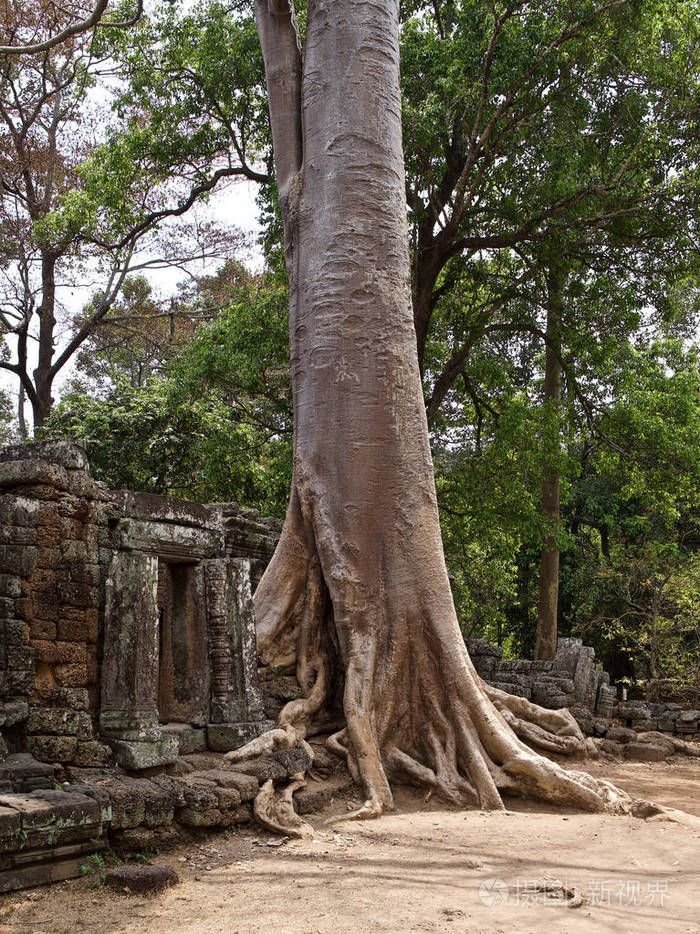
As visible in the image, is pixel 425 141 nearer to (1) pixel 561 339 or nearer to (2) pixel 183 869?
(1) pixel 561 339

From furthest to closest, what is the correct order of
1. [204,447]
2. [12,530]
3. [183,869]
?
[204,447] → [12,530] → [183,869]

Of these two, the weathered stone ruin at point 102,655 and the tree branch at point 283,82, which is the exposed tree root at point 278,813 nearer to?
the weathered stone ruin at point 102,655

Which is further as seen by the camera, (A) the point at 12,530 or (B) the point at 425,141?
(B) the point at 425,141

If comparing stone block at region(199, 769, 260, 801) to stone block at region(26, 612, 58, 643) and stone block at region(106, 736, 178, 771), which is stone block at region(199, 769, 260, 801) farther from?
stone block at region(26, 612, 58, 643)

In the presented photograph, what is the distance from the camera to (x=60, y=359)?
14.4m

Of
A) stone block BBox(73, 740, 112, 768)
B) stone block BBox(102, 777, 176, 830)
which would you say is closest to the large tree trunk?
stone block BBox(102, 777, 176, 830)

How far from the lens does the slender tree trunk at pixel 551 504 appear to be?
33.6ft

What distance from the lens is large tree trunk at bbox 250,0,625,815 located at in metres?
5.16

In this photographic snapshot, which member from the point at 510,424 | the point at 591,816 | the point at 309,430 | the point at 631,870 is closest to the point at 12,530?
the point at 309,430

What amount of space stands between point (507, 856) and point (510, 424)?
6.56m

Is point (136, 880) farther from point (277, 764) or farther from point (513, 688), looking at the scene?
point (513, 688)

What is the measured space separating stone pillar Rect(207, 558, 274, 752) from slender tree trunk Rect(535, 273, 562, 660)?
590 cm

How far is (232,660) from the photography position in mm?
4934

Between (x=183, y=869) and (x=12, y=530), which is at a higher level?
(x=12, y=530)
